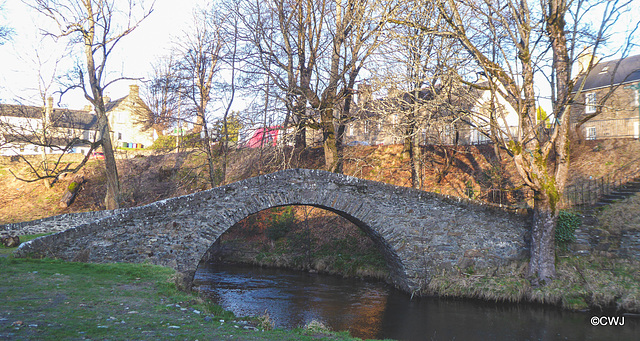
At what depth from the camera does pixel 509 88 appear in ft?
37.2

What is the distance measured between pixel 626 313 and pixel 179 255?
1086 cm

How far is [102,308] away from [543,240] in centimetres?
1046

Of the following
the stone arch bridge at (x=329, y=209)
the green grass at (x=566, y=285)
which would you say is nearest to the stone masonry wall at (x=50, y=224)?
the stone arch bridge at (x=329, y=209)

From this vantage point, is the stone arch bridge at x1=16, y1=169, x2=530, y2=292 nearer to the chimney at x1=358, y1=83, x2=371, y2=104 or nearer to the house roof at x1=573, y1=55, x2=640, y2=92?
the chimney at x1=358, y1=83, x2=371, y2=104

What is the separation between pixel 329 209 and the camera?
38.5 ft

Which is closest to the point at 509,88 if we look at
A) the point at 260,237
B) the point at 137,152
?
the point at 260,237

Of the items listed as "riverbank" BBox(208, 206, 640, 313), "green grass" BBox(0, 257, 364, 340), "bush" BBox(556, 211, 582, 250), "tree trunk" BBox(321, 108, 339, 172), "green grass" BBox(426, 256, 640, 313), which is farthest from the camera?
"tree trunk" BBox(321, 108, 339, 172)

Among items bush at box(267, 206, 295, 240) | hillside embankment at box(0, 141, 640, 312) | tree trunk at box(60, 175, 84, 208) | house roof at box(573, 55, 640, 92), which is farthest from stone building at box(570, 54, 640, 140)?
tree trunk at box(60, 175, 84, 208)

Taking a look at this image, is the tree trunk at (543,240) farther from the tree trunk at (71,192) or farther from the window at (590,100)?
the tree trunk at (71,192)

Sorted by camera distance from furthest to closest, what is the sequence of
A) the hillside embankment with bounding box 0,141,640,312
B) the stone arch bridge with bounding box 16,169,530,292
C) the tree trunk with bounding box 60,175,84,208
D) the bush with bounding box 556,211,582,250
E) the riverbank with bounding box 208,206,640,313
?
the tree trunk with bounding box 60,175,84,208 < the bush with bounding box 556,211,582,250 < the hillside embankment with bounding box 0,141,640,312 < the riverbank with bounding box 208,206,640,313 < the stone arch bridge with bounding box 16,169,530,292

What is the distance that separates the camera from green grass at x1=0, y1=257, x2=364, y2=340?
16.2 ft

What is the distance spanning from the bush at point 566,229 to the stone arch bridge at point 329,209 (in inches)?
32.9

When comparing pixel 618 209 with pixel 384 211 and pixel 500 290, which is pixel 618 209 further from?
pixel 384 211

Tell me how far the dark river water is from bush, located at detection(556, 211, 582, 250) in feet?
7.06
